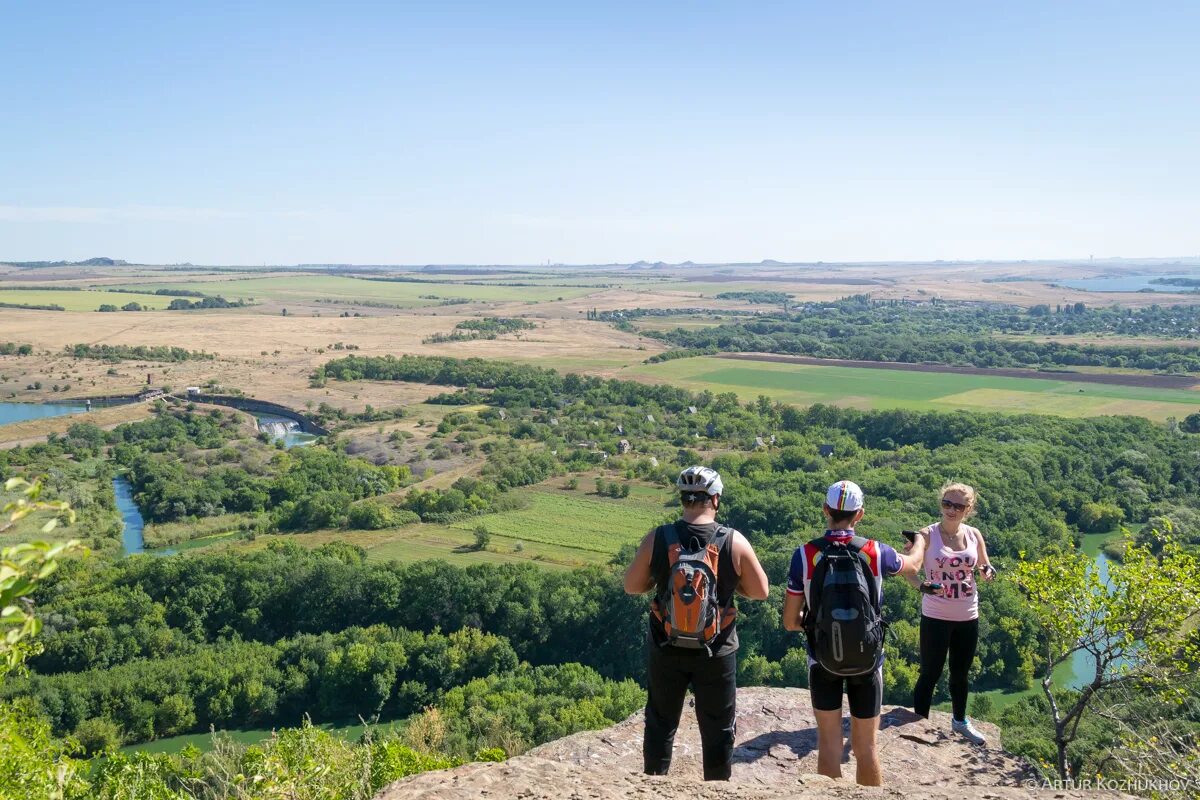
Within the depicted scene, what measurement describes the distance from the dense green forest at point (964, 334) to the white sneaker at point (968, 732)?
107 metres

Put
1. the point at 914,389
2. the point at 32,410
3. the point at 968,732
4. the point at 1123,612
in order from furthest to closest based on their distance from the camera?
the point at 914,389 → the point at 32,410 → the point at 1123,612 → the point at 968,732

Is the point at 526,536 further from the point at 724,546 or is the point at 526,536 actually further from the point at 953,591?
the point at 724,546

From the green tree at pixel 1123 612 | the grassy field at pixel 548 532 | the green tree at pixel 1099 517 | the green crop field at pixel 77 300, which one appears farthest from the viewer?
the green crop field at pixel 77 300

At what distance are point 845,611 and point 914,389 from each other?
88.2 meters

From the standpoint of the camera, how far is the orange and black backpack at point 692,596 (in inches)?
250

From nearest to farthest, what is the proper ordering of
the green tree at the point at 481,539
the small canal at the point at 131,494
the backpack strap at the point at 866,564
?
the backpack strap at the point at 866,564 → the green tree at the point at 481,539 → the small canal at the point at 131,494

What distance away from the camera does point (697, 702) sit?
686 cm

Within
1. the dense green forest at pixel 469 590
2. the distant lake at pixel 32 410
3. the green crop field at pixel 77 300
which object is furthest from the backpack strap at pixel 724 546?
the green crop field at pixel 77 300

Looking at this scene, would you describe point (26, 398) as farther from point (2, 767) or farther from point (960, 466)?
point (2, 767)

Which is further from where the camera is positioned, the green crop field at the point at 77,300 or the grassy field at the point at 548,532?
the green crop field at the point at 77,300

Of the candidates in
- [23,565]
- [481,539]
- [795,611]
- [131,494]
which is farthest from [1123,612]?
[131,494]

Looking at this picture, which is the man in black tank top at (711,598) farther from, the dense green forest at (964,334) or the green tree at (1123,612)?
the dense green forest at (964,334)

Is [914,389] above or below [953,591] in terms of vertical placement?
below

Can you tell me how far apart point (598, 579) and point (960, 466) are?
26.5 metres
